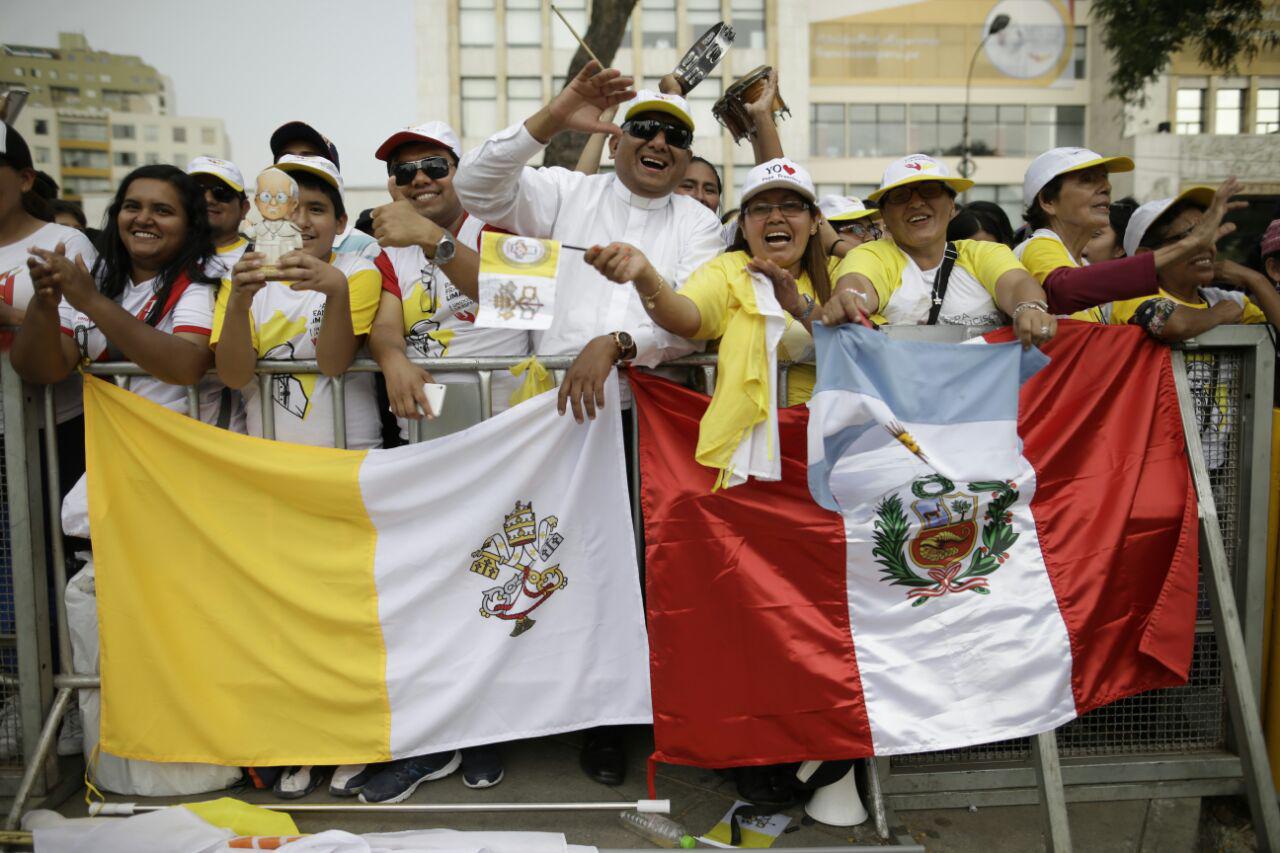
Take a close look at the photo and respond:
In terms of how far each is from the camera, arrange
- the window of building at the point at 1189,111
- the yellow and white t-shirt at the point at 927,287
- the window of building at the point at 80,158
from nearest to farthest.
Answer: the yellow and white t-shirt at the point at 927,287, the window of building at the point at 1189,111, the window of building at the point at 80,158

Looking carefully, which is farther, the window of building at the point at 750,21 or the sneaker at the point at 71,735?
the window of building at the point at 750,21

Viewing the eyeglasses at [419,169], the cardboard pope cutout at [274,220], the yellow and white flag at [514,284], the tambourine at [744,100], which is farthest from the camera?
the tambourine at [744,100]

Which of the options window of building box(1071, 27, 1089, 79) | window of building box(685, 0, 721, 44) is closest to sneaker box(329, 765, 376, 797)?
window of building box(685, 0, 721, 44)

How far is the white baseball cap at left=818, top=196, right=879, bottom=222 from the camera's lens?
5004 millimetres

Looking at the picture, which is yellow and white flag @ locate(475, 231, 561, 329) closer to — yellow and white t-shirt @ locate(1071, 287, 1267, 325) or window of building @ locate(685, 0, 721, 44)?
yellow and white t-shirt @ locate(1071, 287, 1267, 325)

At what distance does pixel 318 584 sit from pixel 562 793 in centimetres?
123

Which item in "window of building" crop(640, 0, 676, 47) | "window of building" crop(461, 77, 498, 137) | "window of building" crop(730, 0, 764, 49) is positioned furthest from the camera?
"window of building" crop(730, 0, 764, 49)

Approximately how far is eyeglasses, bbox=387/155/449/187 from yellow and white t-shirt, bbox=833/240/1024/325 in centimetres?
183

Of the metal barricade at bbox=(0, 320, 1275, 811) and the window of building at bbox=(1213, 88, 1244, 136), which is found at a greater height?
the window of building at bbox=(1213, 88, 1244, 136)

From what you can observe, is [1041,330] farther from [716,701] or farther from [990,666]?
[716,701]

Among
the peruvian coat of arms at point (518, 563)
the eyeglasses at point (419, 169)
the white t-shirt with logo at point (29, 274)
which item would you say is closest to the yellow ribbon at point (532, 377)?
the peruvian coat of arms at point (518, 563)

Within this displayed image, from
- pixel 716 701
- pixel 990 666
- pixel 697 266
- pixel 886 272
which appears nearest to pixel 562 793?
pixel 716 701

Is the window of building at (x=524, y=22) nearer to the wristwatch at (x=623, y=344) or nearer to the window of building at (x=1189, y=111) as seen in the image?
Result: the window of building at (x=1189, y=111)

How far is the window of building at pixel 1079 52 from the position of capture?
48219mm
